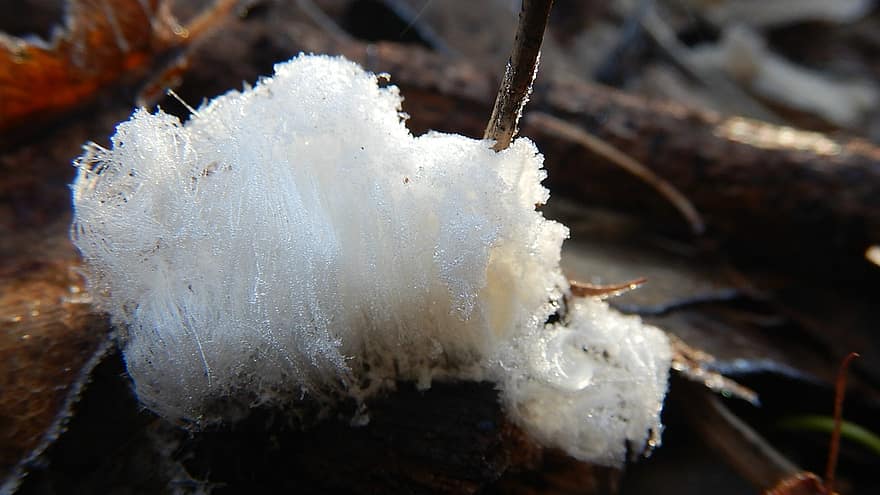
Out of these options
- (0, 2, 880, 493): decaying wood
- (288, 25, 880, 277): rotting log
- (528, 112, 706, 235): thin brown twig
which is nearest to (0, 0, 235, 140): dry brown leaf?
(0, 2, 880, 493): decaying wood

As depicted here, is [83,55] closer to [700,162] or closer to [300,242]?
[300,242]

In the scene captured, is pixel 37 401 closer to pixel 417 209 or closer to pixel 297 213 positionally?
pixel 297 213

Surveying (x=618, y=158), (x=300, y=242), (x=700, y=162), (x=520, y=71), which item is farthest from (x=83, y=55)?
(x=700, y=162)

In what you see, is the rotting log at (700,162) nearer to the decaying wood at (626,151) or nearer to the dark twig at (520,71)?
the decaying wood at (626,151)

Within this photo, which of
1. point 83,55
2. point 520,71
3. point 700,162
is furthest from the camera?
point 700,162

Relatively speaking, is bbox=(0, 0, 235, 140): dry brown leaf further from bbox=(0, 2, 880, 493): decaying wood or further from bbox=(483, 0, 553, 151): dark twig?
bbox=(483, 0, 553, 151): dark twig

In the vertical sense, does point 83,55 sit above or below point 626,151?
below
